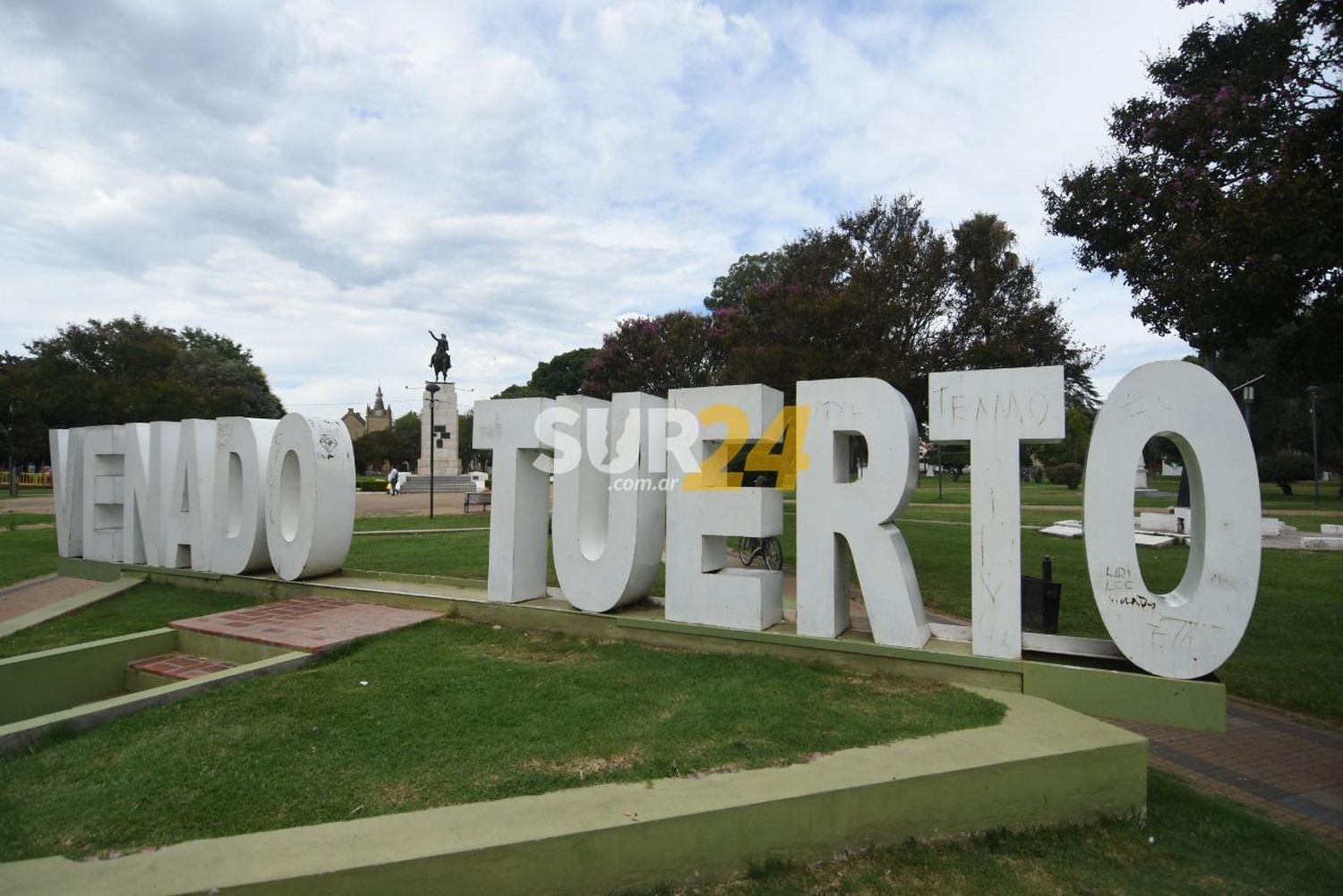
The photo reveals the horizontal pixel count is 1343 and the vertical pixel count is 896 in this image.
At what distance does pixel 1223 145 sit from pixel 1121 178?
Result: 126 cm

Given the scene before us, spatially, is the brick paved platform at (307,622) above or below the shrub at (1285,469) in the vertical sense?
below

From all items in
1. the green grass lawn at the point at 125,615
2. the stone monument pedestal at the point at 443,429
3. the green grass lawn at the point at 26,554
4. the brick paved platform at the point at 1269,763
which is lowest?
the brick paved platform at the point at 1269,763

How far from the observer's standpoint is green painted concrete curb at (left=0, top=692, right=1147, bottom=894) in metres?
2.97

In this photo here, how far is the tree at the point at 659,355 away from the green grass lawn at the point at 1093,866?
22129 mm

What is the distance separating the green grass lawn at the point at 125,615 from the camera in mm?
7402

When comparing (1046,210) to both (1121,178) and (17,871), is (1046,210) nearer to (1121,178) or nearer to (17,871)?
(1121,178)

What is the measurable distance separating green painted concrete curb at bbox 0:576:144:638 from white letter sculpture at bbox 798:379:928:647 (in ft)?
27.6

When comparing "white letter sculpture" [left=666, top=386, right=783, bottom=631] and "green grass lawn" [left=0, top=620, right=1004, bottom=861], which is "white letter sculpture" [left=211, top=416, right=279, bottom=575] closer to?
"green grass lawn" [left=0, top=620, right=1004, bottom=861]

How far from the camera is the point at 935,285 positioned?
1531 centimetres

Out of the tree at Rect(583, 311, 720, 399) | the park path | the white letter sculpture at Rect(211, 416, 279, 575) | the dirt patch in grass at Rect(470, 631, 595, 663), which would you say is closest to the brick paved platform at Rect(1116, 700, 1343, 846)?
the park path

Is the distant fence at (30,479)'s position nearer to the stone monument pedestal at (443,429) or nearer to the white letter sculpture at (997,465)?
the stone monument pedestal at (443,429)

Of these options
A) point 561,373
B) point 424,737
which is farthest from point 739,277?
point 424,737

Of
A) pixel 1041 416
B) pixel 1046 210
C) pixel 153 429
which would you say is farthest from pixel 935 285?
pixel 153 429

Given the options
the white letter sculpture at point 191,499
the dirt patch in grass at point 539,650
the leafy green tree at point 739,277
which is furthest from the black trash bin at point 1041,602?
the leafy green tree at point 739,277
